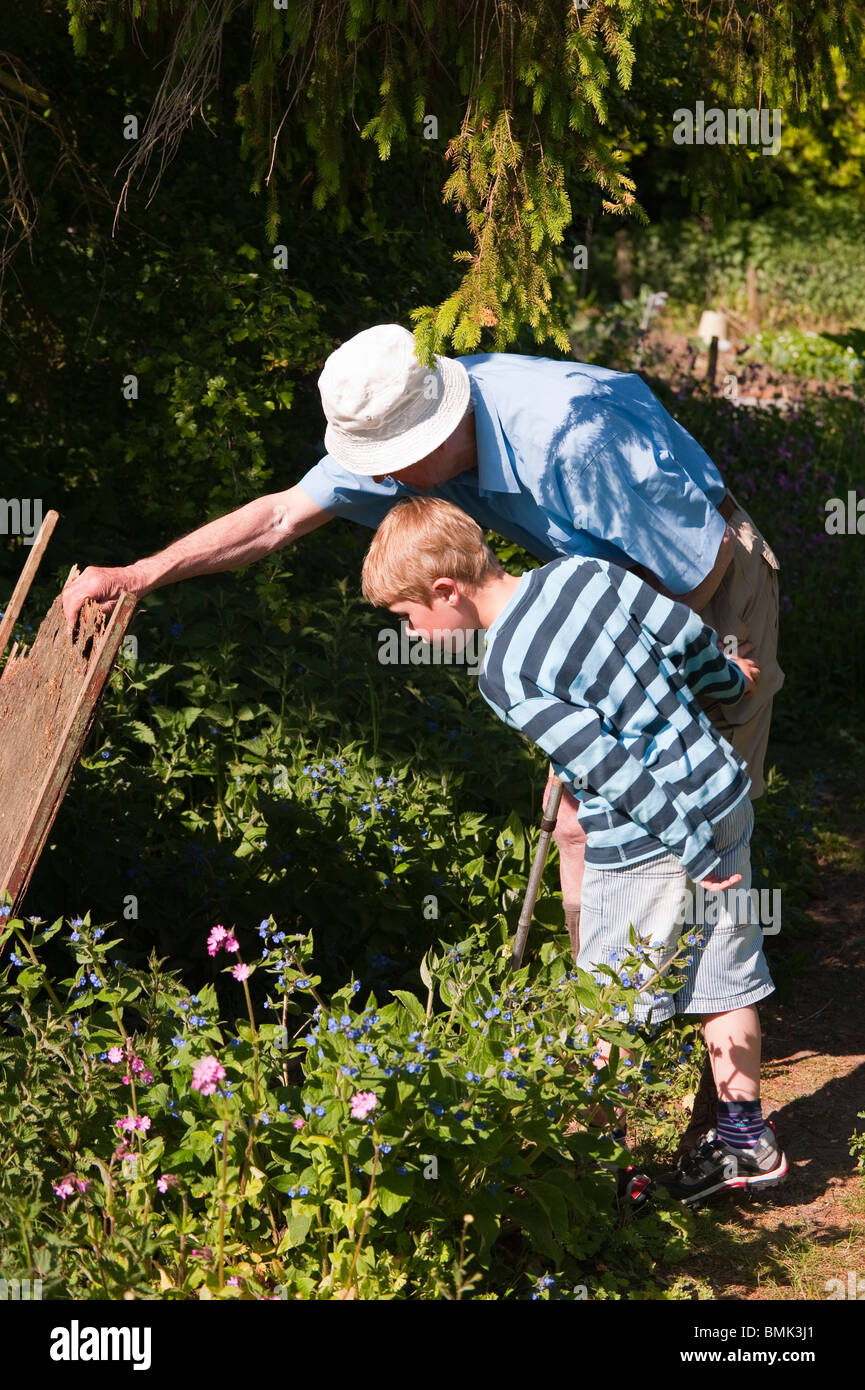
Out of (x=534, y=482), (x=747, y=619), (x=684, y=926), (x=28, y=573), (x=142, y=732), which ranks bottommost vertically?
(x=684, y=926)

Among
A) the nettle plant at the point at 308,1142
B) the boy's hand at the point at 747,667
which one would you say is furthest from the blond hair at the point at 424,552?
the nettle plant at the point at 308,1142

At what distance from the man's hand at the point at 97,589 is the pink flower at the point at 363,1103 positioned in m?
1.04

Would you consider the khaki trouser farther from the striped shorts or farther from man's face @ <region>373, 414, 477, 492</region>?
man's face @ <region>373, 414, 477, 492</region>

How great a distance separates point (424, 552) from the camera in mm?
2551

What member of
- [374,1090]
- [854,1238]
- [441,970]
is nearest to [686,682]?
[441,970]

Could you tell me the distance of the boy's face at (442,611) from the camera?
259 centimetres

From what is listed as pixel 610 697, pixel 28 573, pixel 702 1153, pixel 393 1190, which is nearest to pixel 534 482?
pixel 610 697

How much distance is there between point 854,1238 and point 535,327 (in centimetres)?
210

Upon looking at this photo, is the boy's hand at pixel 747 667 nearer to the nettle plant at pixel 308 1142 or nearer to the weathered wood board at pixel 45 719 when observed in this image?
the nettle plant at pixel 308 1142

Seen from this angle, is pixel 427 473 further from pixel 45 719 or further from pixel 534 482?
pixel 45 719

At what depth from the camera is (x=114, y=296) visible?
16.7 feet

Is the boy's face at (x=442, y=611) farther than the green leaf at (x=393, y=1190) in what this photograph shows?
Yes

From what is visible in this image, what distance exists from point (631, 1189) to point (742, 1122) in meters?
0.27

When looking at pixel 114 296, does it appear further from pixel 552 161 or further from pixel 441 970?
pixel 441 970
